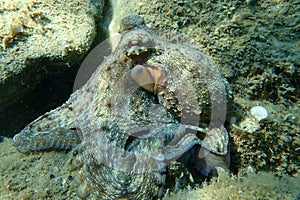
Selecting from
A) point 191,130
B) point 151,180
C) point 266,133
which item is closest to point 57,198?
point 151,180

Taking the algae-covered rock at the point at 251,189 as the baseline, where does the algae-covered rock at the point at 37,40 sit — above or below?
above

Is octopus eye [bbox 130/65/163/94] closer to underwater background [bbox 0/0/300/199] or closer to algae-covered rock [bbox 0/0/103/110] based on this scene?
underwater background [bbox 0/0/300/199]

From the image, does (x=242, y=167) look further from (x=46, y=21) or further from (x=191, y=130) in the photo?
(x=46, y=21)

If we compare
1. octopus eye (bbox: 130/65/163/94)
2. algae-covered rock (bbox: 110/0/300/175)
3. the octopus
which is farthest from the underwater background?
octopus eye (bbox: 130/65/163/94)

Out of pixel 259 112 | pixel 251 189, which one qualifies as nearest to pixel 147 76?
pixel 259 112

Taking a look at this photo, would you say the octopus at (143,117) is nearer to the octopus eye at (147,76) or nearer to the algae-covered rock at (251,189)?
the octopus eye at (147,76)

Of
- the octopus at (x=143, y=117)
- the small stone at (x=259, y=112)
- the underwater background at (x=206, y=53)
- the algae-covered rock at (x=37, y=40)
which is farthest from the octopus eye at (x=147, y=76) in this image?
the small stone at (x=259, y=112)

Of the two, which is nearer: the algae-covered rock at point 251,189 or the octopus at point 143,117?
the algae-covered rock at point 251,189
